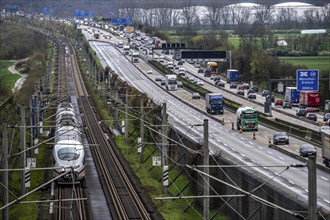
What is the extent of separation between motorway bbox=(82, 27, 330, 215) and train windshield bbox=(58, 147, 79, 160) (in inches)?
181

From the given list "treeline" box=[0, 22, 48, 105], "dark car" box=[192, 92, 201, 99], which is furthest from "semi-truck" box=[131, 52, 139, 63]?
"dark car" box=[192, 92, 201, 99]

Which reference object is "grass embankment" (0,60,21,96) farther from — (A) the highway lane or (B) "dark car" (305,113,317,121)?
(B) "dark car" (305,113,317,121)

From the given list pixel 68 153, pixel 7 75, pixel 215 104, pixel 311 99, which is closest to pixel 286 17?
pixel 7 75

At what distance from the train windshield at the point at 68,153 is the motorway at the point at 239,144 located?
4.59m

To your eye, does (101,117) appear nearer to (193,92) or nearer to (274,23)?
(193,92)

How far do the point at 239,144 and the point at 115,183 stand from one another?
14803 millimetres

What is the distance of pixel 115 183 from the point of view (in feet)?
106

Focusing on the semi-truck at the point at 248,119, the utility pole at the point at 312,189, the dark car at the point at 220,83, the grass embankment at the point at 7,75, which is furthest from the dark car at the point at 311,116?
the utility pole at the point at 312,189

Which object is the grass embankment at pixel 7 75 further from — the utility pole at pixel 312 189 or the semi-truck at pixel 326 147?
the utility pole at pixel 312 189

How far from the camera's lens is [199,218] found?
2677 cm

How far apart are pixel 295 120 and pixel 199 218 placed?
36.0 metres

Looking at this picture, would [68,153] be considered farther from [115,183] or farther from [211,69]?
[211,69]

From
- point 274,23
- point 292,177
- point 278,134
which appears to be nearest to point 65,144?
point 292,177

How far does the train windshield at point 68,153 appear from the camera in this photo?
29453mm
